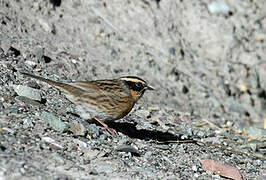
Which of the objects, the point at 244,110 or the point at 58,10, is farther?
the point at 244,110

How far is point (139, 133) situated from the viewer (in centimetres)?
723

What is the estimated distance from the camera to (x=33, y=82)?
23.5ft

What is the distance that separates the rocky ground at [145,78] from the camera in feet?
18.8

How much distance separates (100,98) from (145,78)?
9.49 feet

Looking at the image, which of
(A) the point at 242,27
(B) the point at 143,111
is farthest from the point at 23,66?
(A) the point at 242,27

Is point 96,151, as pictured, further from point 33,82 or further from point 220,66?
point 220,66

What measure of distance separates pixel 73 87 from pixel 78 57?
2393mm

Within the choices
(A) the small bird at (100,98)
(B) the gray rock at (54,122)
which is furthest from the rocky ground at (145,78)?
(A) the small bird at (100,98)

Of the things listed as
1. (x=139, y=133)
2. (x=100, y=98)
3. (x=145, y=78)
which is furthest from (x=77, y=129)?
(x=145, y=78)

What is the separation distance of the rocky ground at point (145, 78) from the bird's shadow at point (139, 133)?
0.07 feet

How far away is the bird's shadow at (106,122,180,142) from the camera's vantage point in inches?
279

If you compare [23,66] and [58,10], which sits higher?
[58,10]

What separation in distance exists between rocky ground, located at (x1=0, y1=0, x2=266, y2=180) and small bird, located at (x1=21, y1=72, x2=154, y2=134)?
18 cm

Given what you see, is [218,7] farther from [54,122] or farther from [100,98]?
[54,122]
